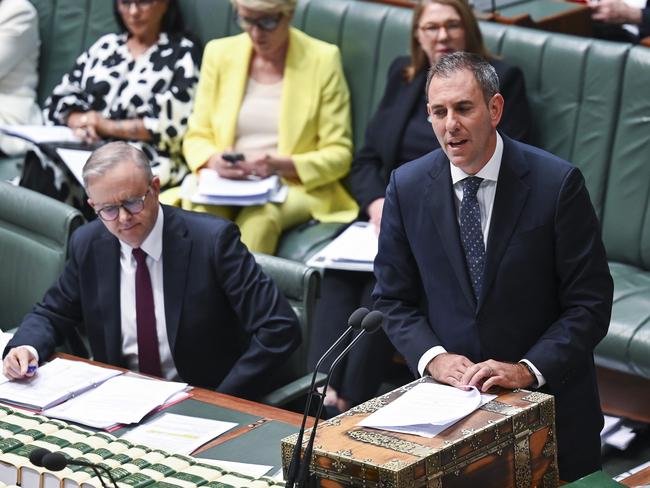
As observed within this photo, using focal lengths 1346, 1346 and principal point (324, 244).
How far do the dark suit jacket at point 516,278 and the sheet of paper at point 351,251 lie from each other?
1.44 m

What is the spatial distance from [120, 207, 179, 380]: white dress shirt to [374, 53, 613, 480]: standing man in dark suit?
31.4 inches

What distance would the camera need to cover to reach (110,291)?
12.6 ft

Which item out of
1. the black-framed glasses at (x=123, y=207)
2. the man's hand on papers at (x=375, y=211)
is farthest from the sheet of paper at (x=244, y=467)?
the man's hand on papers at (x=375, y=211)

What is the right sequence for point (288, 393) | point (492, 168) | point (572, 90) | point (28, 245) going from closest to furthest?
1. point (492, 168)
2. point (288, 393)
3. point (28, 245)
4. point (572, 90)

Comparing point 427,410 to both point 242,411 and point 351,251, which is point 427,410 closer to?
point 242,411

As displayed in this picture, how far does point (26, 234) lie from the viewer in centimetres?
436

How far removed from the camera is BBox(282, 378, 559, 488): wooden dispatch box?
251 centimetres

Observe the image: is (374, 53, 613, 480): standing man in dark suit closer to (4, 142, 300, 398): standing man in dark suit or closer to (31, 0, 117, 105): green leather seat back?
(4, 142, 300, 398): standing man in dark suit

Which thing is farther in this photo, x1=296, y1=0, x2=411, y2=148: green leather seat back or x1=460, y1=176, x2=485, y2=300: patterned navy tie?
x1=296, y1=0, x2=411, y2=148: green leather seat back

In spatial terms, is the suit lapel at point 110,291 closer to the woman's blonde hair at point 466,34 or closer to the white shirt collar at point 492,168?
the white shirt collar at point 492,168

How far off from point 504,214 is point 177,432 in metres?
0.92

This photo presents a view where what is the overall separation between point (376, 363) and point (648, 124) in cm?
137

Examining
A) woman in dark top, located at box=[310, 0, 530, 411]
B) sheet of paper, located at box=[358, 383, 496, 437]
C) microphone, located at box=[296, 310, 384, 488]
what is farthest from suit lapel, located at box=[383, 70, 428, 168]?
microphone, located at box=[296, 310, 384, 488]

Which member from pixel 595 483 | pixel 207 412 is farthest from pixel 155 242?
pixel 595 483
